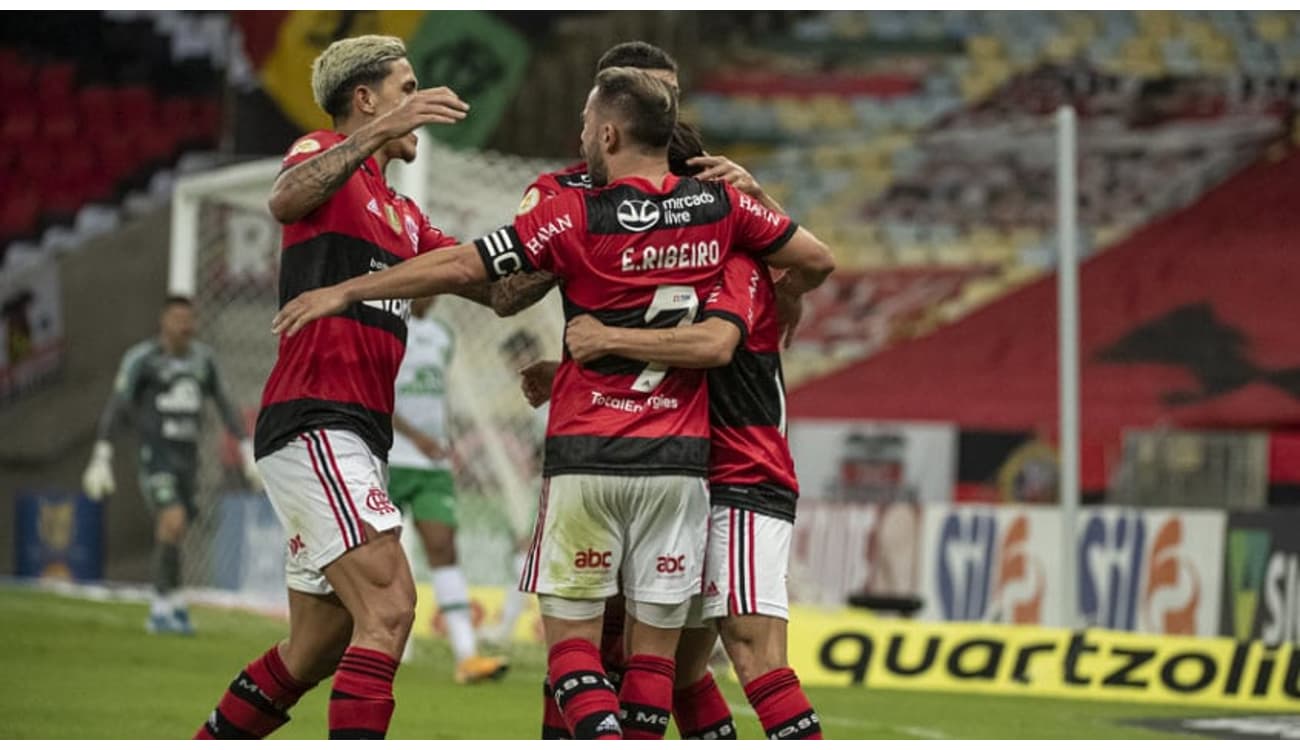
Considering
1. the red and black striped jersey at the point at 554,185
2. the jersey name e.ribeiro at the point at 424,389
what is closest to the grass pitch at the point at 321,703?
the jersey name e.ribeiro at the point at 424,389

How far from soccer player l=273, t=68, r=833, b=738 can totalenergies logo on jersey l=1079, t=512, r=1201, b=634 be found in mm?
7820

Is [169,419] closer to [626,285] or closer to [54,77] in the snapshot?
[626,285]

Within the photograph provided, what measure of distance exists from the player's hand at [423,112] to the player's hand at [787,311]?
1.09 m

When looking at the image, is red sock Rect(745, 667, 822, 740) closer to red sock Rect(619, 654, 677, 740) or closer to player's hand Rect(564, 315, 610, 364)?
red sock Rect(619, 654, 677, 740)

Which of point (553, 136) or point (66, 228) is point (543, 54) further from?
point (66, 228)

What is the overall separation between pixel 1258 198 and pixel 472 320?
8.92 metres

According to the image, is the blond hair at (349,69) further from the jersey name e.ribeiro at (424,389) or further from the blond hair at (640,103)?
the jersey name e.ribeiro at (424,389)

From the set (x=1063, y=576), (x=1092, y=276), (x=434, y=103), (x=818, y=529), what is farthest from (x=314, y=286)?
(x=1092, y=276)

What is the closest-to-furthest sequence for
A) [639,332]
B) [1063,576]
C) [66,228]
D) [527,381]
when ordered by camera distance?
[639,332] < [527,381] < [1063,576] < [66,228]

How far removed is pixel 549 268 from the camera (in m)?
5.73

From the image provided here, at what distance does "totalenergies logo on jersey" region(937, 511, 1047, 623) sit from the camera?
45.9 ft

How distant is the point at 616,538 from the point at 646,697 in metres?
0.42

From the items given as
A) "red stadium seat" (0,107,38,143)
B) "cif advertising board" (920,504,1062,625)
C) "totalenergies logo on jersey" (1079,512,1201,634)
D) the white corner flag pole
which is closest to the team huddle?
the white corner flag pole

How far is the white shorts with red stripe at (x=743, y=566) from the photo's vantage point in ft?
19.6
